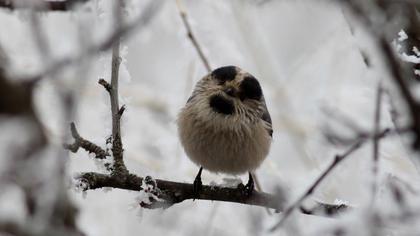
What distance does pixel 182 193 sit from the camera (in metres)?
2.82

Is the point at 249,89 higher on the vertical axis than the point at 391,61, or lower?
lower

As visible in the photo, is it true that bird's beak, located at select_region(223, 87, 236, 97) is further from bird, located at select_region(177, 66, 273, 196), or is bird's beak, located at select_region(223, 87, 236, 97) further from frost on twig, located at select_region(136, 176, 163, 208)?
frost on twig, located at select_region(136, 176, 163, 208)

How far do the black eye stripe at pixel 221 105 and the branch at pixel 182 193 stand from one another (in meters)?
0.55

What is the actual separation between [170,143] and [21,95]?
330 cm

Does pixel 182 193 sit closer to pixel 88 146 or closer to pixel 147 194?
pixel 147 194

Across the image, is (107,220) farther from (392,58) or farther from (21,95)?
(392,58)

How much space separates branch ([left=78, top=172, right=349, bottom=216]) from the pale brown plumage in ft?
1.44

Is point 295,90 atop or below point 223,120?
below

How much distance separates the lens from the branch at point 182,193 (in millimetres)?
2582

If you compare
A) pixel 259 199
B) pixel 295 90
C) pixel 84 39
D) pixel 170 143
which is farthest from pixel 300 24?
pixel 84 39

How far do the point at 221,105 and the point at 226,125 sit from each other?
12cm

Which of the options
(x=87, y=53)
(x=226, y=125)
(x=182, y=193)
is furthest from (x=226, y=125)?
(x=87, y=53)

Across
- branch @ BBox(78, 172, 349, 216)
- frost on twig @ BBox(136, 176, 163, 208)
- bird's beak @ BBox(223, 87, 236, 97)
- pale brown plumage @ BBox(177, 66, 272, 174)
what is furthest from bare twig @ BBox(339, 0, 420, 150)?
bird's beak @ BBox(223, 87, 236, 97)

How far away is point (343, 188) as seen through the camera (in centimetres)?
381
